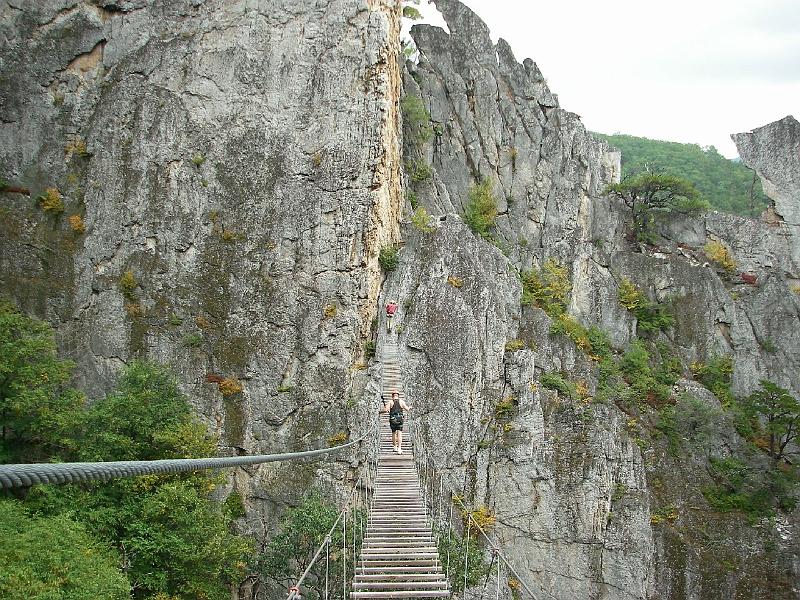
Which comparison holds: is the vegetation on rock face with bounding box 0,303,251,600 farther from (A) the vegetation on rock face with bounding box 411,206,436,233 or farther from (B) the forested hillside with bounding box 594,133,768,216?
(B) the forested hillside with bounding box 594,133,768,216

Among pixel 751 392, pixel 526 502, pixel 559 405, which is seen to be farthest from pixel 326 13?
pixel 751 392

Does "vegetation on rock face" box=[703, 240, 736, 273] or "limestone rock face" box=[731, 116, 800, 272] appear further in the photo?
"limestone rock face" box=[731, 116, 800, 272]

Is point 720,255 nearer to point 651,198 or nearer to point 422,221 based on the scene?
point 651,198

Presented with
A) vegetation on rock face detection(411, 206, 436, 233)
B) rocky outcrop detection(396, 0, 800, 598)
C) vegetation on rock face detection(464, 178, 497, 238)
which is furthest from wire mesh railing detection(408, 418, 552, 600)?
vegetation on rock face detection(464, 178, 497, 238)

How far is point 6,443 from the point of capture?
16656 millimetres

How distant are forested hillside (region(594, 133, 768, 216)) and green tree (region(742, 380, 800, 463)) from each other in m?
16.2

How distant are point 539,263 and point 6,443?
18801 mm

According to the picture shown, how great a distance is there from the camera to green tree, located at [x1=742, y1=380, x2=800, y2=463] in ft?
79.0

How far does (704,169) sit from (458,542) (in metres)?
40.1

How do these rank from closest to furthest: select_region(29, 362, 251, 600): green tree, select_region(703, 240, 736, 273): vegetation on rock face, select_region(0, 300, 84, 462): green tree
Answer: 1. select_region(29, 362, 251, 600): green tree
2. select_region(0, 300, 84, 462): green tree
3. select_region(703, 240, 736, 273): vegetation on rock face

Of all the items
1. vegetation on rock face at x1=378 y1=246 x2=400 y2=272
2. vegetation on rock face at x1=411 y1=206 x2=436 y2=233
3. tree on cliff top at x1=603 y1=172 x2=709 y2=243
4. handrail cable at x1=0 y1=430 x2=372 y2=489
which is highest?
tree on cliff top at x1=603 y1=172 x2=709 y2=243

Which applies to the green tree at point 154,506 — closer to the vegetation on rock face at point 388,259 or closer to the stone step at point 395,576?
the stone step at point 395,576

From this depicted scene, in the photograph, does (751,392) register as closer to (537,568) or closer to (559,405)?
(559,405)

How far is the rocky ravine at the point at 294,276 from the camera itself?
65.9 ft
